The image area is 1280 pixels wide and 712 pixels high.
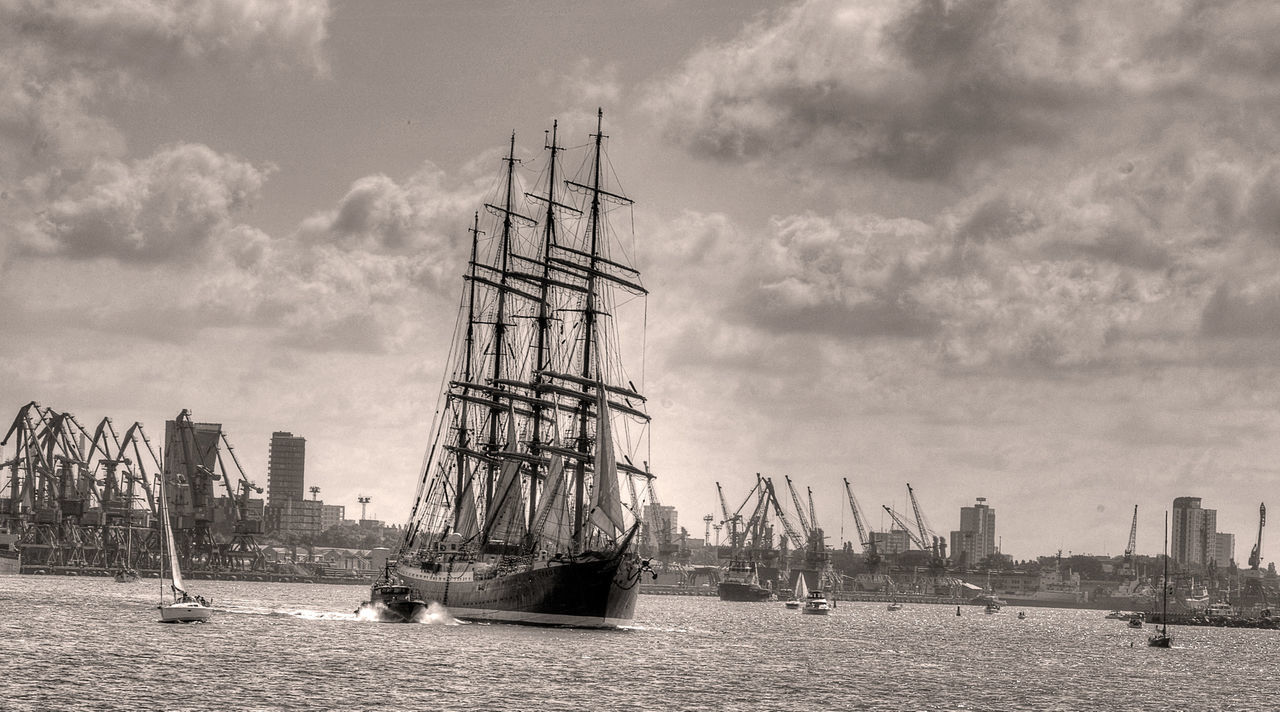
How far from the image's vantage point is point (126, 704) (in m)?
82.4

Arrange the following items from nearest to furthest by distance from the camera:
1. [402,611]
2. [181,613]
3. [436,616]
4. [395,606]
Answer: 1. [181,613]
2. [402,611]
3. [436,616]
4. [395,606]

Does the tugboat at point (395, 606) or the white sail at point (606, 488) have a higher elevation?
the white sail at point (606, 488)

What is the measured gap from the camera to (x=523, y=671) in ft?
341

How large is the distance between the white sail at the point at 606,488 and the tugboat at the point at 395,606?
96.2 feet

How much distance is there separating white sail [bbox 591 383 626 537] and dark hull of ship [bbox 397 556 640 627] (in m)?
6.92

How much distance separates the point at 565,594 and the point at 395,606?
23.5 meters

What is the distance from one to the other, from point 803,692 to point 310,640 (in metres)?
42.2

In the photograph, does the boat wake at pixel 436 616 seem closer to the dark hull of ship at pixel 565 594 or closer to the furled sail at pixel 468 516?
the dark hull of ship at pixel 565 594

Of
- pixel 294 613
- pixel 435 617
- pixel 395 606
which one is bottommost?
pixel 294 613

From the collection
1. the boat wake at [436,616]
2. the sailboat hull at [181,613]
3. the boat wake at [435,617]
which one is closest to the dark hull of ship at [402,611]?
the boat wake at [435,617]

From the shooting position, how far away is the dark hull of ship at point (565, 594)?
138375 mm

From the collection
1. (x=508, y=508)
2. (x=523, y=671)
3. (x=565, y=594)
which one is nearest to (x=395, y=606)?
(x=508, y=508)

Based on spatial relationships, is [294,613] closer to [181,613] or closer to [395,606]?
[395,606]

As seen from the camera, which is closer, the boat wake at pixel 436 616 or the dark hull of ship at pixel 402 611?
the boat wake at pixel 436 616
